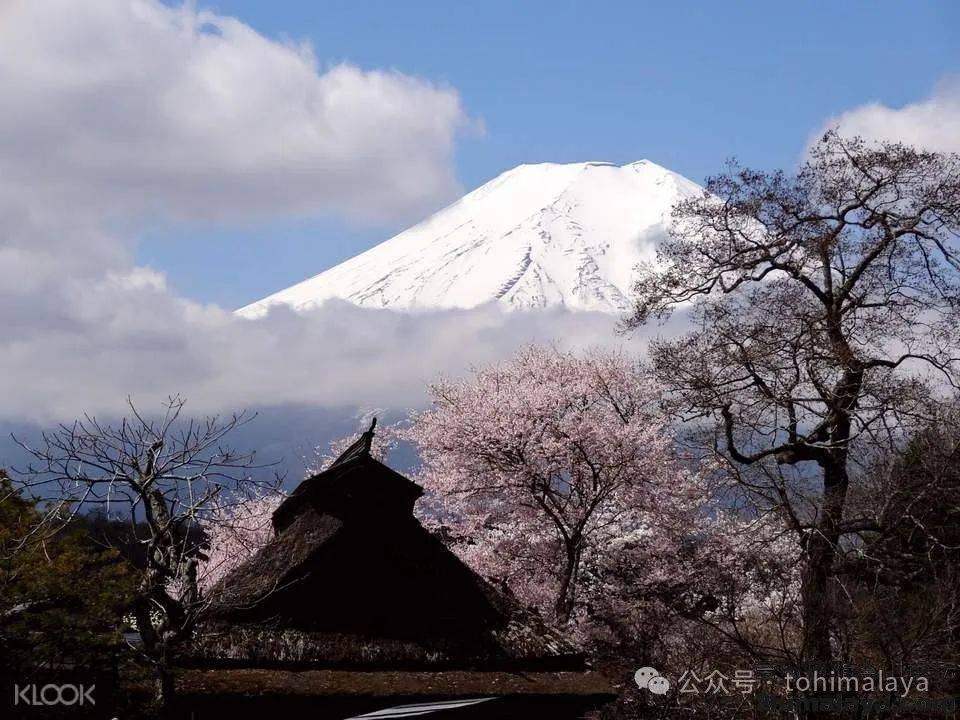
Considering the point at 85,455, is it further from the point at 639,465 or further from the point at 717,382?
the point at 639,465

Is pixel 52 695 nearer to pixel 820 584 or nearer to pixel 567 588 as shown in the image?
pixel 567 588

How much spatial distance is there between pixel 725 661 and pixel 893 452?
5.18m

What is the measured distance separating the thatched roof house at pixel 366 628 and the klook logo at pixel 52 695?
121 centimetres

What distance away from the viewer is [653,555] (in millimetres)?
26172

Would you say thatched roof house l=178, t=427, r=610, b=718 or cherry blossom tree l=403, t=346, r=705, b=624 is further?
cherry blossom tree l=403, t=346, r=705, b=624

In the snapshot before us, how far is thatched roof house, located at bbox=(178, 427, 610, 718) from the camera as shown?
43.3ft

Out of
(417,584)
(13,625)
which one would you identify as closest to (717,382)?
(417,584)

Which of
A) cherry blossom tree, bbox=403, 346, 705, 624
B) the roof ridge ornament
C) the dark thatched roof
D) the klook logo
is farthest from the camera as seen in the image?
cherry blossom tree, bbox=403, 346, 705, 624

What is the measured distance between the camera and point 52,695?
12898 millimetres

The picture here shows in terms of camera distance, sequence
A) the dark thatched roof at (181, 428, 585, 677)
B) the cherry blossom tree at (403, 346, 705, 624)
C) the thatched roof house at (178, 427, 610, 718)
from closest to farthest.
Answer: the thatched roof house at (178, 427, 610, 718)
the dark thatched roof at (181, 428, 585, 677)
the cherry blossom tree at (403, 346, 705, 624)

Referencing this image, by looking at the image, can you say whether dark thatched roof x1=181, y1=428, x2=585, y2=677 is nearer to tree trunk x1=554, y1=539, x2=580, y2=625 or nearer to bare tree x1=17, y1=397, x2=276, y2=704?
bare tree x1=17, y1=397, x2=276, y2=704

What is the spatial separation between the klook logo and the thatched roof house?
121cm

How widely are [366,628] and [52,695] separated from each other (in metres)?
3.89

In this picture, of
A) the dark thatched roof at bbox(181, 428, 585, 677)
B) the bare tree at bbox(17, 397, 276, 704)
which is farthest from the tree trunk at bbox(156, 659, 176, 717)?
the dark thatched roof at bbox(181, 428, 585, 677)
